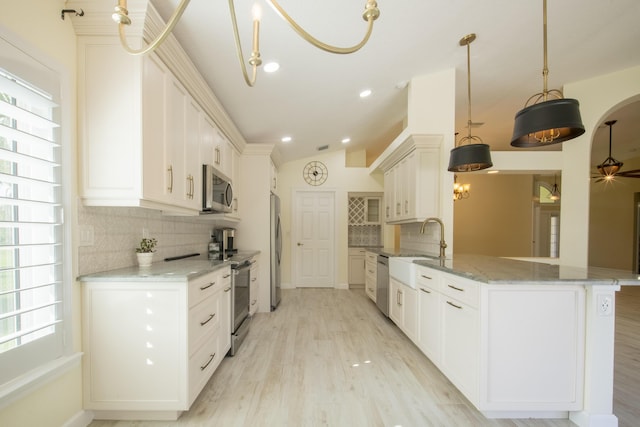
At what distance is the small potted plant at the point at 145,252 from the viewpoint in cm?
197

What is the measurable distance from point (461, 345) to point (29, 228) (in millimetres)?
2609

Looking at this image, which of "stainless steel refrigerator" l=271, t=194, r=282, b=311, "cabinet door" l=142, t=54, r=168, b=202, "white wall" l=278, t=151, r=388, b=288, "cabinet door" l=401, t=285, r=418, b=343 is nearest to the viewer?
"cabinet door" l=142, t=54, r=168, b=202

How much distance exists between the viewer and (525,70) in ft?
10.4

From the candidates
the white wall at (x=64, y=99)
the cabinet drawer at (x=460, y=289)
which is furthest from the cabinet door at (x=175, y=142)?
the cabinet drawer at (x=460, y=289)

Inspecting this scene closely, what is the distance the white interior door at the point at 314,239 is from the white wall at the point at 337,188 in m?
0.10

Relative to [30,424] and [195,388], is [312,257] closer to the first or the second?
[195,388]

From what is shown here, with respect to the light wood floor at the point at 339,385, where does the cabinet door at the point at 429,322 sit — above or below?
above

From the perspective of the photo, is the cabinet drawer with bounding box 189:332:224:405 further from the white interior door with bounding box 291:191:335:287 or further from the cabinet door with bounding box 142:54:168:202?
the white interior door with bounding box 291:191:335:287

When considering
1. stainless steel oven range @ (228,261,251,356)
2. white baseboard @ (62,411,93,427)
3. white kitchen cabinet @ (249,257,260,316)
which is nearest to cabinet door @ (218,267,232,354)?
stainless steel oven range @ (228,261,251,356)

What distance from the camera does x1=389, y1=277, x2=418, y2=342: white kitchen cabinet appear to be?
2682mm

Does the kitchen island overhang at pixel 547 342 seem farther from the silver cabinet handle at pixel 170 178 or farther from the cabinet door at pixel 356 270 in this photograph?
the cabinet door at pixel 356 270

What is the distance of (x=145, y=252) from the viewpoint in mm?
1994

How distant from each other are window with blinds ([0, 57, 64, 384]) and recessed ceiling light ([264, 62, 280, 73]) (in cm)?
148

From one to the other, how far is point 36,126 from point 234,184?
2263mm
